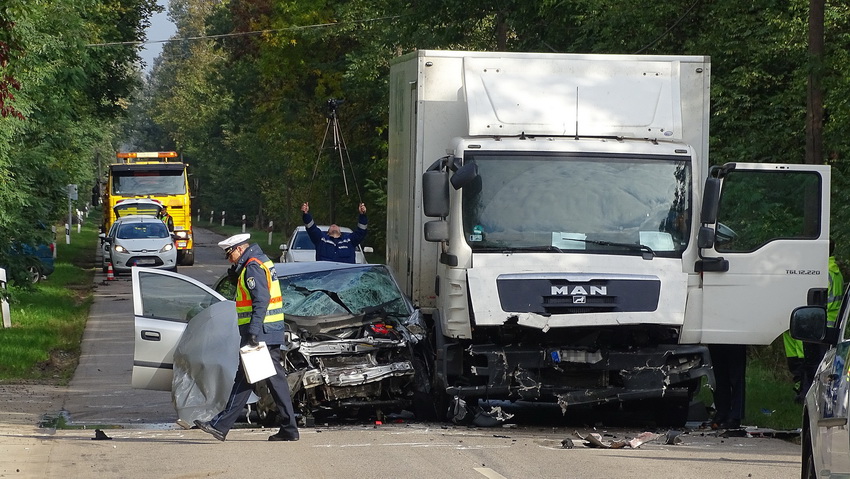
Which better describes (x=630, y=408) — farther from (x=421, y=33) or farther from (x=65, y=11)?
(x=421, y=33)

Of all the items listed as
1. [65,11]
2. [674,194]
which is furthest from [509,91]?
[65,11]

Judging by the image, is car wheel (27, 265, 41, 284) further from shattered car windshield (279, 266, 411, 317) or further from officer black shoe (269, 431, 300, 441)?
officer black shoe (269, 431, 300, 441)

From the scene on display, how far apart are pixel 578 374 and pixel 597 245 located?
114 centimetres

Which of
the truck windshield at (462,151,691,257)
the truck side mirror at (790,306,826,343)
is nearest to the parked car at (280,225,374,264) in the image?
the truck windshield at (462,151,691,257)

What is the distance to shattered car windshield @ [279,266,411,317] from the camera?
12555mm

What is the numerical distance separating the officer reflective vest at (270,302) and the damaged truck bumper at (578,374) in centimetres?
172

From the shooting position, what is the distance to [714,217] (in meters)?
11.2

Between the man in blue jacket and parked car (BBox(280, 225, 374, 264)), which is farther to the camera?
parked car (BBox(280, 225, 374, 264))

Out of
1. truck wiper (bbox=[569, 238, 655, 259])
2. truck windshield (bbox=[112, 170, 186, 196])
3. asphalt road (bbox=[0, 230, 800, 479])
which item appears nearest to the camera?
asphalt road (bbox=[0, 230, 800, 479])

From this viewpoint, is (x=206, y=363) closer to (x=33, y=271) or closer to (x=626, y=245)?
(x=626, y=245)

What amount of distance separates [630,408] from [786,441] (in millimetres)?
1789

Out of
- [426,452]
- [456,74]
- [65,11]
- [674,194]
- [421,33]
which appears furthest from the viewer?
[421,33]

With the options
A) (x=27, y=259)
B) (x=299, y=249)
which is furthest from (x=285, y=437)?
(x=27, y=259)

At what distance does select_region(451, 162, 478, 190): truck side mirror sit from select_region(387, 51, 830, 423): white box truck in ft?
0.06
